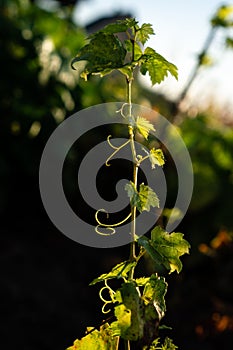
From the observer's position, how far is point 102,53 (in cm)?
86

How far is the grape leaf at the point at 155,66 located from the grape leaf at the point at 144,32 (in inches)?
0.7

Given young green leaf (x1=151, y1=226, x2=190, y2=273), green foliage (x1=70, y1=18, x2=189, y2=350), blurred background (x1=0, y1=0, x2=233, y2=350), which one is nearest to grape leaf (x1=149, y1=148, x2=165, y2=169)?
green foliage (x1=70, y1=18, x2=189, y2=350)

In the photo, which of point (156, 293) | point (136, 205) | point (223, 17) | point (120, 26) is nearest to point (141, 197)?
point (136, 205)

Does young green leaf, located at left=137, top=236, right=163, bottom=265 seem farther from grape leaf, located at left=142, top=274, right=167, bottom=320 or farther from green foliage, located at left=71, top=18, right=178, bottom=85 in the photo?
green foliage, located at left=71, top=18, right=178, bottom=85

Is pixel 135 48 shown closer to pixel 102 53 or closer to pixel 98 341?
pixel 102 53

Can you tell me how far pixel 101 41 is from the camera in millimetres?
861

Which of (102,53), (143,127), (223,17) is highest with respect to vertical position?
(223,17)

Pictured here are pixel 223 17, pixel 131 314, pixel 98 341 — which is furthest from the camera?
pixel 223 17

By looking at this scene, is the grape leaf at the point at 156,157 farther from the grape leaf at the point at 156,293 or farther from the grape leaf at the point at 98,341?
the grape leaf at the point at 98,341

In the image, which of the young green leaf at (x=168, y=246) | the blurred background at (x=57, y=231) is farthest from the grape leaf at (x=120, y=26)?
the blurred background at (x=57, y=231)

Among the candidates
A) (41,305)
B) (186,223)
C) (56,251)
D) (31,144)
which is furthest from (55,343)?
(31,144)

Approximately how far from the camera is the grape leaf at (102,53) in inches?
33.8

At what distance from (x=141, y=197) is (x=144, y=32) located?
0.25 metres

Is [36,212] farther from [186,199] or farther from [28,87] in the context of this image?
[186,199]
